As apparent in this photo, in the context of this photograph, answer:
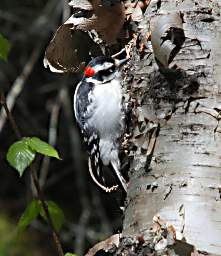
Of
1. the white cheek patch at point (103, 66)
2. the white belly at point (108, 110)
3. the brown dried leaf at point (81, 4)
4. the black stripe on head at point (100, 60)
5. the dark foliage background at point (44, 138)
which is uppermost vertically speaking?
the brown dried leaf at point (81, 4)

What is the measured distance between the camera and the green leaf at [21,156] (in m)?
1.94

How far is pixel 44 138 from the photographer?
4926mm

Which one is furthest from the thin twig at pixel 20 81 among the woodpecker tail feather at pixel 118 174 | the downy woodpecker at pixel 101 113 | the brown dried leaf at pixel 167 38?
the brown dried leaf at pixel 167 38

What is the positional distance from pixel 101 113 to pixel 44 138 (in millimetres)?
2253

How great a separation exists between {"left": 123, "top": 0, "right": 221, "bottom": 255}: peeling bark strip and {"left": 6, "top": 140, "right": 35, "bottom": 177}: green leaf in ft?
0.94

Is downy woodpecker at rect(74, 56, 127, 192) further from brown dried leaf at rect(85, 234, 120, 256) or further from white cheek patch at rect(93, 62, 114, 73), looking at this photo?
brown dried leaf at rect(85, 234, 120, 256)

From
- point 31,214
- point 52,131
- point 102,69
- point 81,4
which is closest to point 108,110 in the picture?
point 102,69

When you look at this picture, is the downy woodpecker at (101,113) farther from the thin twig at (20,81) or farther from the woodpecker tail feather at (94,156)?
the thin twig at (20,81)

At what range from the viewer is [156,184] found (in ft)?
6.17

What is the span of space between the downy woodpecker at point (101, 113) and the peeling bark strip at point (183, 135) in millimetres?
501

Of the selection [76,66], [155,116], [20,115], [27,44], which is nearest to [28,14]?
[27,44]

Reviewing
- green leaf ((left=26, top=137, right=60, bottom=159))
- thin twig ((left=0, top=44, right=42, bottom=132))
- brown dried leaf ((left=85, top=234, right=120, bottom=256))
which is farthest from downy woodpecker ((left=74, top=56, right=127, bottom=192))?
thin twig ((left=0, top=44, right=42, bottom=132))

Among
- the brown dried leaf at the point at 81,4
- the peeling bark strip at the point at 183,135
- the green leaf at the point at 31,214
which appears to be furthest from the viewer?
the brown dried leaf at the point at 81,4

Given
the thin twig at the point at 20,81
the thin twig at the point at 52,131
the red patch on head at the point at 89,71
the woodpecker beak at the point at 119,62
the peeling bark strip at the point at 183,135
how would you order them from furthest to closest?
the thin twig at the point at 52,131 → the thin twig at the point at 20,81 → the red patch on head at the point at 89,71 → the woodpecker beak at the point at 119,62 → the peeling bark strip at the point at 183,135
